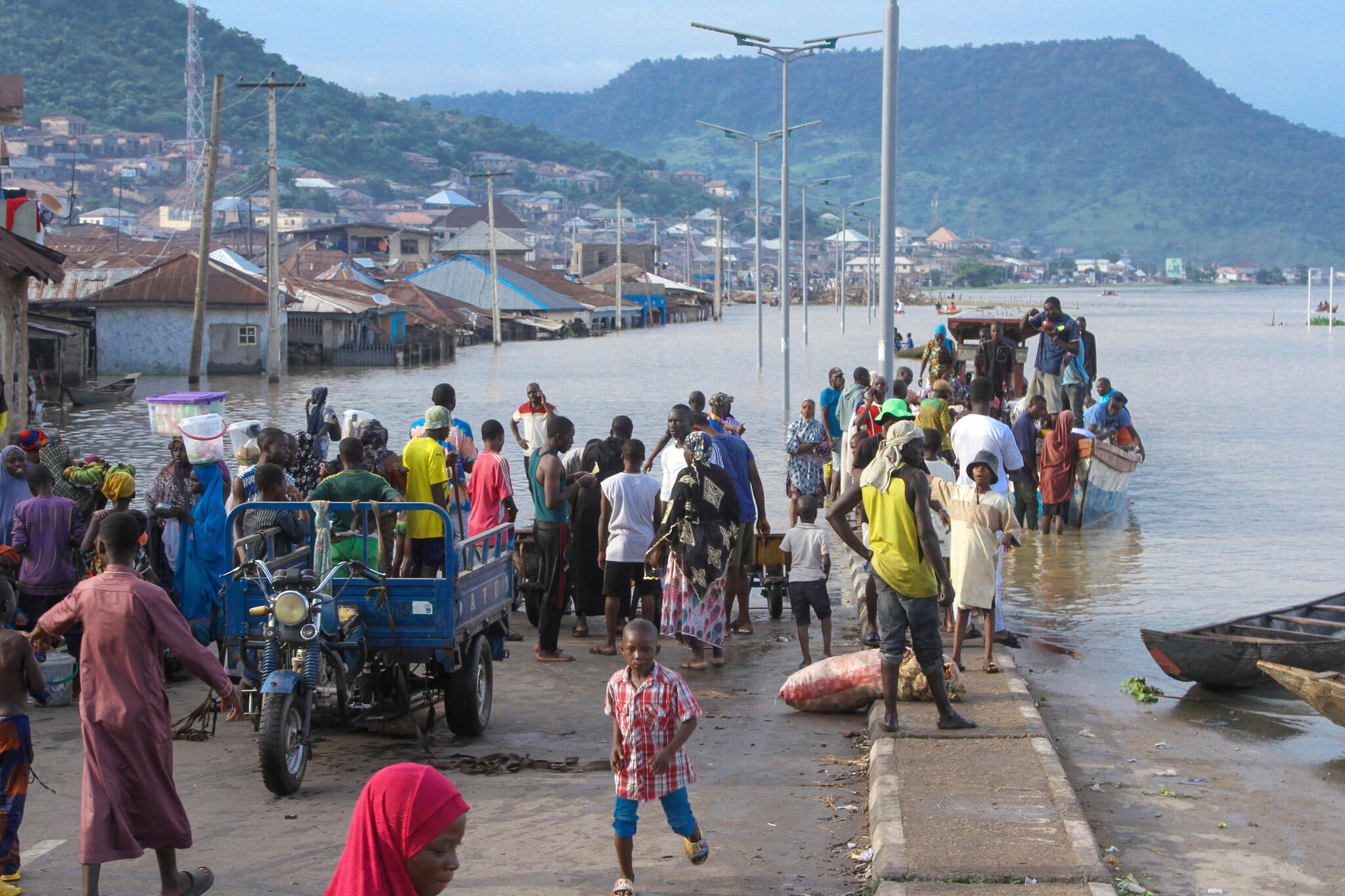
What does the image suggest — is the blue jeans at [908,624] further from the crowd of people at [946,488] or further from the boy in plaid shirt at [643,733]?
the boy in plaid shirt at [643,733]

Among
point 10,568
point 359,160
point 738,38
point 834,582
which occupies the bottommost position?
point 834,582

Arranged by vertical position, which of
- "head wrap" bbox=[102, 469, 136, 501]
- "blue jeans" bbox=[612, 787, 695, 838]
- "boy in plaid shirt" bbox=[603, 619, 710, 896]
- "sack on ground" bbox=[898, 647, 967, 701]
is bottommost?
"sack on ground" bbox=[898, 647, 967, 701]

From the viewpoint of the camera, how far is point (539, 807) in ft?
22.6

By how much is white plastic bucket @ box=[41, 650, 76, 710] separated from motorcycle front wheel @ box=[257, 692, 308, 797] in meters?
2.33

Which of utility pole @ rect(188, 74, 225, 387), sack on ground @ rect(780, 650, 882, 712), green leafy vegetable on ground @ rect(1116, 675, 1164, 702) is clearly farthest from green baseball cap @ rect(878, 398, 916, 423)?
utility pole @ rect(188, 74, 225, 387)

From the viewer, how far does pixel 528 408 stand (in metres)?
13.3

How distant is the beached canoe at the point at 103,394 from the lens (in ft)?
108

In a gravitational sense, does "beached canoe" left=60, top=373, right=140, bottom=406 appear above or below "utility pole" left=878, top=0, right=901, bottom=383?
below

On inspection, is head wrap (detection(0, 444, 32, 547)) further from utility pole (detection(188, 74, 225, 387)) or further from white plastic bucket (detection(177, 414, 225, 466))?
utility pole (detection(188, 74, 225, 387))

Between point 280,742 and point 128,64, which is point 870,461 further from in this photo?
point 128,64

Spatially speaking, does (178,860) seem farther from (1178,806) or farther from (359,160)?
(359,160)

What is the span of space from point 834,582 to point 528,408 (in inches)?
132

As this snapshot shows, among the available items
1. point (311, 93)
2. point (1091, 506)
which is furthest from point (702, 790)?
point (311, 93)

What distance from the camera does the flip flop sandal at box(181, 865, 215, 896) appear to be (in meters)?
5.59
